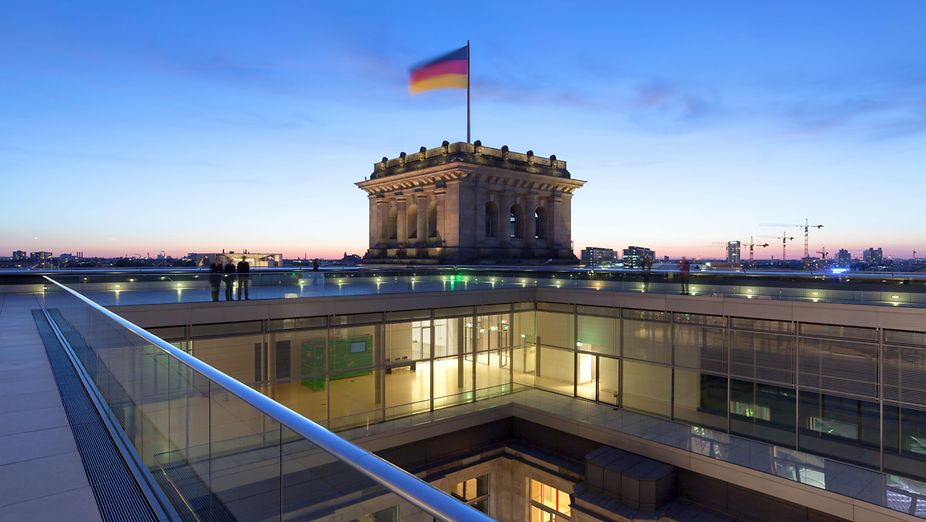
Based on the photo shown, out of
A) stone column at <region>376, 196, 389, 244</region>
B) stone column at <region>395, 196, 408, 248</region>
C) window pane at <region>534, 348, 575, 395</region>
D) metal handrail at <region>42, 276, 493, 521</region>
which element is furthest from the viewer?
stone column at <region>376, 196, 389, 244</region>

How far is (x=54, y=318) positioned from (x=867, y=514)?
2385 centimetres

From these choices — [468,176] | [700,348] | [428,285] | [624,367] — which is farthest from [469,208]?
[700,348]

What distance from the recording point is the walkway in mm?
4645

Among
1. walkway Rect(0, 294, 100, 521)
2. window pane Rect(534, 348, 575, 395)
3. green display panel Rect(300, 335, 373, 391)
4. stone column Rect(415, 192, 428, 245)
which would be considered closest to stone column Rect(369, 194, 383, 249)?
stone column Rect(415, 192, 428, 245)

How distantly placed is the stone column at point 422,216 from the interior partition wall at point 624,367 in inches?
1200

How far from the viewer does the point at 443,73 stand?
51.7m

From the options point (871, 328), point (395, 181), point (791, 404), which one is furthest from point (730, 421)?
point (395, 181)

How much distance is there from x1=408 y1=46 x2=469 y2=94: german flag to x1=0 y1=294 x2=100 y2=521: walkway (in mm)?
44966

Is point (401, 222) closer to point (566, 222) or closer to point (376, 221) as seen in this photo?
point (376, 221)

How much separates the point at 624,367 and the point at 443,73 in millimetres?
34912

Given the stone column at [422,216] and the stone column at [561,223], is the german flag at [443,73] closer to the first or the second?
the stone column at [422,216]

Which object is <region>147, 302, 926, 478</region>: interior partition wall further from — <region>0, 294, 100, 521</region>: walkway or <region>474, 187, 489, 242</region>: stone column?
<region>474, 187, 489, 242</region>: stone column

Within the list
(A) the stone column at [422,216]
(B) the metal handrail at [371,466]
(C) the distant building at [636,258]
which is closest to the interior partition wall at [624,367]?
(C) the distant building at [636,258]

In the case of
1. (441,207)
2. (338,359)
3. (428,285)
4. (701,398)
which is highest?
(441,207)
